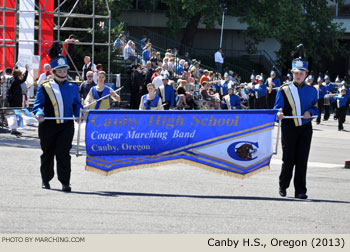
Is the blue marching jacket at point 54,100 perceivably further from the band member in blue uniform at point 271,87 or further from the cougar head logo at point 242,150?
the band member in blue uniform at point 271,87

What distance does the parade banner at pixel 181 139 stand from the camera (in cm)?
1151

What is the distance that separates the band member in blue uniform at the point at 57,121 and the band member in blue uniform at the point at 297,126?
292cm

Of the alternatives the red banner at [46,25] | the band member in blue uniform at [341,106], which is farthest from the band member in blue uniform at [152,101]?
the band member in blue uniform at [341,106]

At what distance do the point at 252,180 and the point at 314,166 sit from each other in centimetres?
324

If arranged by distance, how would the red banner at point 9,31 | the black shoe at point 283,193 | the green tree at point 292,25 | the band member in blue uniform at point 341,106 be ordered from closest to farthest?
1. the black shoe at point 283,193
2. the red banner at point 9,31
3. the band member in blue uniform at point 341,106
4. the green tree at point 292,25

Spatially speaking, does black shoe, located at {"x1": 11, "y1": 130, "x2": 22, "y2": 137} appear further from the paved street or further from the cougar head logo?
the cougar head logo

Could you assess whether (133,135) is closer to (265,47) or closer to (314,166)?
(314,166)

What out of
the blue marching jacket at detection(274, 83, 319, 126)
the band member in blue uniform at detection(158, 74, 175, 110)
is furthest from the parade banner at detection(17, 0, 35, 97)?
the blue marching jacket at detection(274, 83, 319, 126)

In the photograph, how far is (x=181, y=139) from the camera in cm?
1170

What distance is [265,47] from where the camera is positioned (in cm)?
5381

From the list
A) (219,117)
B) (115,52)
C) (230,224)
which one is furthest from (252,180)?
(115,52)

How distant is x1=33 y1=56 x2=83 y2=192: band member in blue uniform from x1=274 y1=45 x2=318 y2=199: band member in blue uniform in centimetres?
292

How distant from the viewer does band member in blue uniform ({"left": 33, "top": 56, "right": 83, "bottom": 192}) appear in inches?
444

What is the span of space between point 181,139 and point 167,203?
1528 mm
